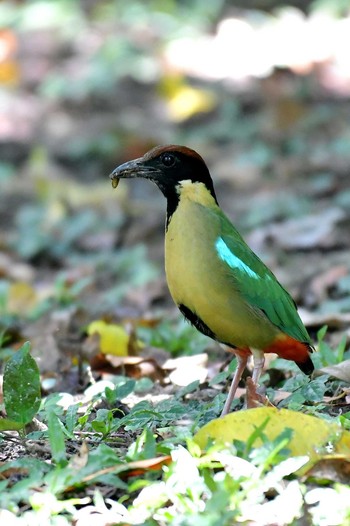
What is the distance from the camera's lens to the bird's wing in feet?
15.8

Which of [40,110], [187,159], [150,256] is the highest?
[187,159]

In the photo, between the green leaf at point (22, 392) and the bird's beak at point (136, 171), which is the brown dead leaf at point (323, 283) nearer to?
the bird's beak at point (136, 171)

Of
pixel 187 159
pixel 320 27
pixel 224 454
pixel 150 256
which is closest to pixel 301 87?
pixel 320 27

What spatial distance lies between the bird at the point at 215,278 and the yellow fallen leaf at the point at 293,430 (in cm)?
64

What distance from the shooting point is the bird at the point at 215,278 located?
474 centimetres

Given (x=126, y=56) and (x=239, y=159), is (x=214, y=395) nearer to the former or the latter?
(x=239, y=159)

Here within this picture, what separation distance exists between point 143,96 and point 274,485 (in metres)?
9.26

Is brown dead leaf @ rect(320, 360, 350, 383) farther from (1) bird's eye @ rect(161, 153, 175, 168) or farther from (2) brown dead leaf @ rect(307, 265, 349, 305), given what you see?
(2) brown dead leaf @ rect(307, 265, 349, 305)

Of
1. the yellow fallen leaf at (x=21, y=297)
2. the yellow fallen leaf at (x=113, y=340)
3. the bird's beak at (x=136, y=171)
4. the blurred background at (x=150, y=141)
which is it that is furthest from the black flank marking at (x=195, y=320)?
the yellow fallen leaf at (x=21, y=297)

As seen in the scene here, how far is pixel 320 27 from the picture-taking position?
13.1 metres

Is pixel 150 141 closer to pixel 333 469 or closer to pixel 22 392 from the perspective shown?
pixel 22 392

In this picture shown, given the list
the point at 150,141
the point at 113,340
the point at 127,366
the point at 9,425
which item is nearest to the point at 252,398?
the point at 9,425

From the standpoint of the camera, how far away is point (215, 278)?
186 inches

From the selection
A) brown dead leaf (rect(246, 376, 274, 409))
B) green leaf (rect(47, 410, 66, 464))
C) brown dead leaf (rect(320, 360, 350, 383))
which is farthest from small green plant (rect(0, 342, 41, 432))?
brown dead leaf (rect(320, 360, 350, 383))
